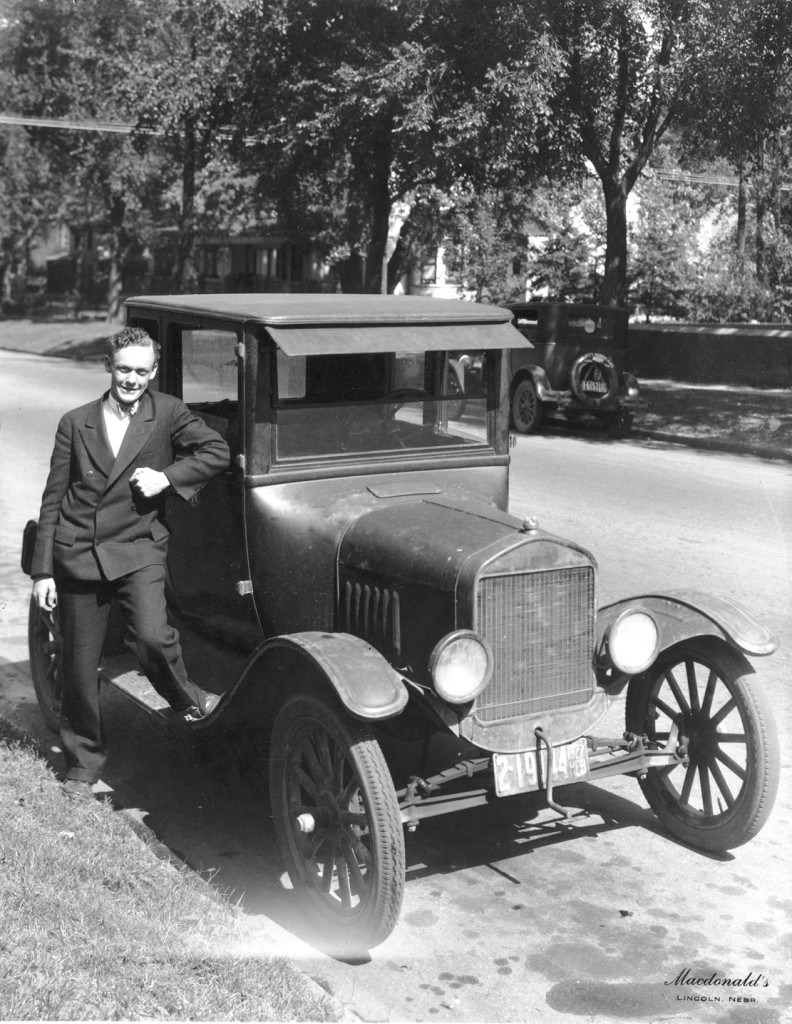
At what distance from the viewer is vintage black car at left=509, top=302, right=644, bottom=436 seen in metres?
16.6

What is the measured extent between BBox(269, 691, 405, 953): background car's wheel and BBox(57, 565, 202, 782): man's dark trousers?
703mm

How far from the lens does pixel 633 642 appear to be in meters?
4.10

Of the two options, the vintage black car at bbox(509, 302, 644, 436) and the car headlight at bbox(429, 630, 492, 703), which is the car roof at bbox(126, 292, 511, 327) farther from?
the vintage black car at bbox(509, 302, 644, 436)

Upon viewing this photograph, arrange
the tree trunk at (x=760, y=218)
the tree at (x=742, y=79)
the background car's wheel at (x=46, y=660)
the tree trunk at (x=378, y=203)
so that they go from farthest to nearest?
the tree trunk at (x=760, y=218) → the tree trunk at (x=378, y=203) → the tree at (x=742, y=79) → the background car's wheel at (x=46, y=660)

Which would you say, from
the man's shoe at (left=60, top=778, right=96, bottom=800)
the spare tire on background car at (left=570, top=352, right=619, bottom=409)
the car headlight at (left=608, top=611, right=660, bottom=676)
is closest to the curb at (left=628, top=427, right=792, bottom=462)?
the spare tire on background car at (left=570, top=352, right=619, bottom=409)

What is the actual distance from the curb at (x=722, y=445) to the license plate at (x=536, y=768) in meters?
11.5

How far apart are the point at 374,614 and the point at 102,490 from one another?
114 centimetres

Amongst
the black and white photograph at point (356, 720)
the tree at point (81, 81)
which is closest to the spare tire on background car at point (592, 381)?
the black and white photograph at point (356, 720)

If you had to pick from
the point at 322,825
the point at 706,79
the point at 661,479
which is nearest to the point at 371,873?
the point at 322,825

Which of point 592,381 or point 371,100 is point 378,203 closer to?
point 371,100

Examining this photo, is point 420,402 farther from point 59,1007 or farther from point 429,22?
point 429,22

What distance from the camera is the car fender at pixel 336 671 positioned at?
11.7ft

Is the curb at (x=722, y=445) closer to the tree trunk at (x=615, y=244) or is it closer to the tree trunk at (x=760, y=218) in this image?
the tree trunk at (x=615, y=244)

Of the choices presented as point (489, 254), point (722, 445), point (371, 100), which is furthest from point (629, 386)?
point (489, 254)
